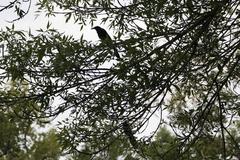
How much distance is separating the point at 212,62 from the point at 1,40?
2159 mm

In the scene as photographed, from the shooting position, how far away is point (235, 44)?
479 centimetres

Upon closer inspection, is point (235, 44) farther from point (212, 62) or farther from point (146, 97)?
point (146, 97)

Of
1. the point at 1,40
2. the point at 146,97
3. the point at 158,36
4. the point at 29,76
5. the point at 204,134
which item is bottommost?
the point at 204,134

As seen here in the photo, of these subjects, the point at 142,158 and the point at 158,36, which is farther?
the point at 142,158

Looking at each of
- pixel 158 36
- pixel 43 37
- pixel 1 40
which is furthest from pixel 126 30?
pixel 1 40

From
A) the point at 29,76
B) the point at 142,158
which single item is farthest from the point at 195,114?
the point at 29,76

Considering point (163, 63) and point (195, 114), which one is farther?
point (195, 114)

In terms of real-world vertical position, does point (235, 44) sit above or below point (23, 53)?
below

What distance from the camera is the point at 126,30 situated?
5.27m

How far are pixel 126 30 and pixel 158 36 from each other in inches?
22.6

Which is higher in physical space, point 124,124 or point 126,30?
point 126,30

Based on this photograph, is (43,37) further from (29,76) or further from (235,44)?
(235,44)

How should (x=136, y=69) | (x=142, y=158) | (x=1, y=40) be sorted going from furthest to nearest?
(x=142, y=158) < (x=1, y=40) < (x=136, y=69)

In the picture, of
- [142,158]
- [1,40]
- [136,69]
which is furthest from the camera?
[142,158]
